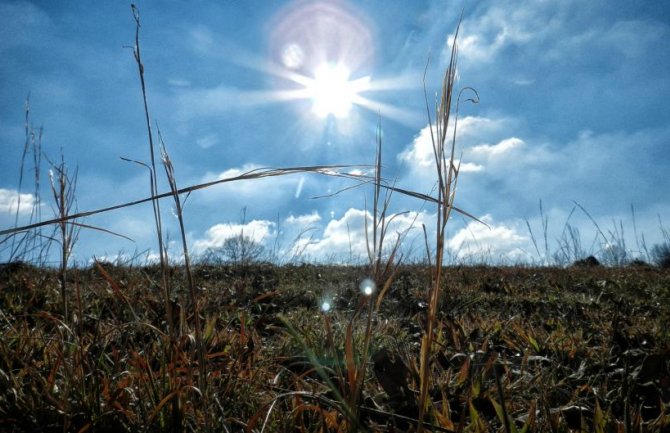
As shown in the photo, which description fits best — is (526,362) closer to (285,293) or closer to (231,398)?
(231,398)

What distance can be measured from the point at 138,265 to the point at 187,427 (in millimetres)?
5499

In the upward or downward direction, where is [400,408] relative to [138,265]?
downward

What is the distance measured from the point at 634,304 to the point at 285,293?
11.2ft

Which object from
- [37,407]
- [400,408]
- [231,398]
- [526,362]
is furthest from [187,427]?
[526,362]

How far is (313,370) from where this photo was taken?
175 cm

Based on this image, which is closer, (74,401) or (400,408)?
(74,401)

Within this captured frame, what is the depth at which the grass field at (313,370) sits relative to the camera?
1.35 meters

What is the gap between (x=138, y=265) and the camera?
6363 millimetres

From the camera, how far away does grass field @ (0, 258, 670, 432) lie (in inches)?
53.2

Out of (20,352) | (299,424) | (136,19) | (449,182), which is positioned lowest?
(299,424)

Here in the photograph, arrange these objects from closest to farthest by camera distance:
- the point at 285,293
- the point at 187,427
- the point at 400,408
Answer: the point at 187,427, the point at 400,408, the point at 285,293

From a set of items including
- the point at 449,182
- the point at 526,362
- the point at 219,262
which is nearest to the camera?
the point at 449,182

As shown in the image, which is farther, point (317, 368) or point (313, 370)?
point (313, 370)

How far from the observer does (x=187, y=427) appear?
4.53 feet
